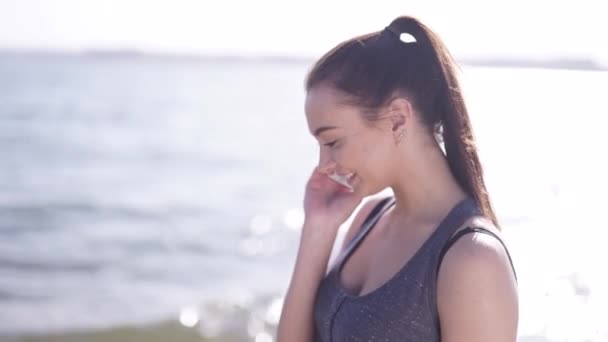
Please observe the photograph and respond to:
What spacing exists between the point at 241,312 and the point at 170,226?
447 cm

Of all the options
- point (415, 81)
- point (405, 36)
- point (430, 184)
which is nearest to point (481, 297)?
point (430, 184)

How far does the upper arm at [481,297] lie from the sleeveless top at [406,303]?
0.25 ft

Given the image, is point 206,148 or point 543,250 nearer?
point 543,250

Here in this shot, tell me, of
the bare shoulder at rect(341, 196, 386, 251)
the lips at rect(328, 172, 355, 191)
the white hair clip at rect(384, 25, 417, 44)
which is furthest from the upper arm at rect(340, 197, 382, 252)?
the white hair clip at rect(384, 25, 417, 44)

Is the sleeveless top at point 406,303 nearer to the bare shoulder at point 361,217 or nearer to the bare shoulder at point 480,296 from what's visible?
the bare shoulder at point 480,296

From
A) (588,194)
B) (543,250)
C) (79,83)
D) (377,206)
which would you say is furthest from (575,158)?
(79,83)

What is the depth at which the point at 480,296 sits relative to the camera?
2164 millimetres

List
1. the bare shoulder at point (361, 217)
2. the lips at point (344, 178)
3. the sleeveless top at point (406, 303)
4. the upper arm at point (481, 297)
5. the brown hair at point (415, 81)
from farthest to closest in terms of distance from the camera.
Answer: the bare shoulder at point (361, 217) < the lips at point (344, 178) < the brown hair at point (415, 81) < the sleeveless top at point (406, 303) < the upper arm at point (481, 297)

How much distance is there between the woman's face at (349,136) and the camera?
246cm

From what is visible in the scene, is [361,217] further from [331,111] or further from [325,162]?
[331,111]

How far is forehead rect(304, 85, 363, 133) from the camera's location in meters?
2.46

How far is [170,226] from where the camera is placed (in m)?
13.3

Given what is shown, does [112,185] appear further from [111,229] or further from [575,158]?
[575,158]

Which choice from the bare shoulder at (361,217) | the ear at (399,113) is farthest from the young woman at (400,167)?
the bare shoulder at (361,217)
